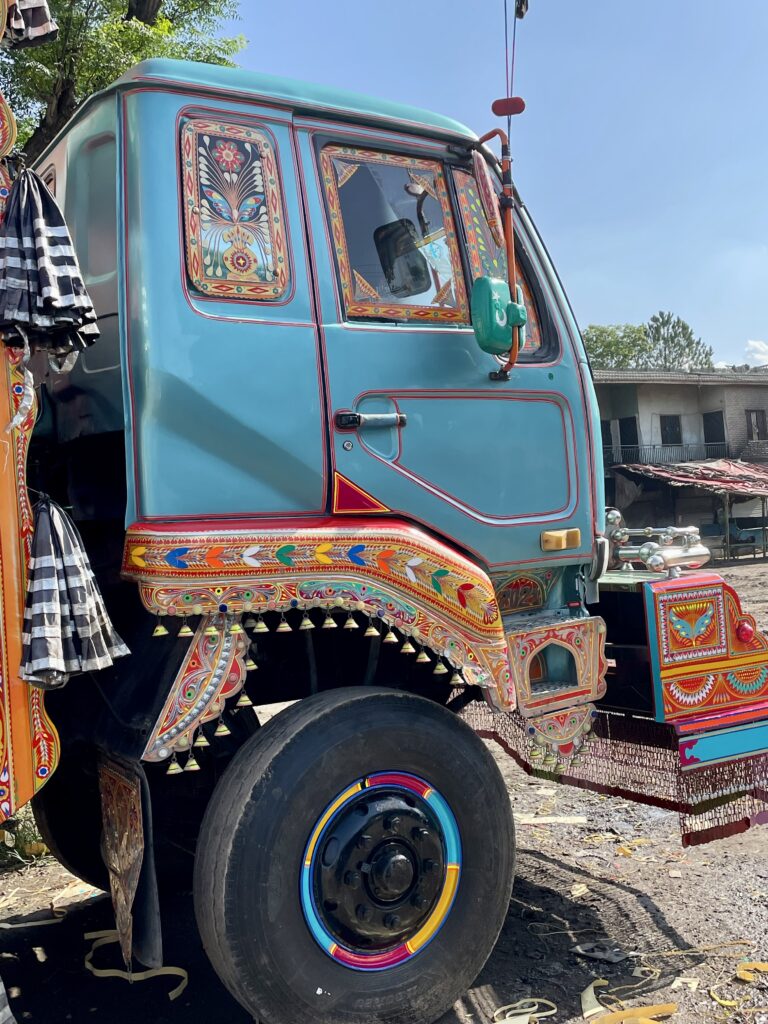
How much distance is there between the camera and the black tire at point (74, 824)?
3.88 m

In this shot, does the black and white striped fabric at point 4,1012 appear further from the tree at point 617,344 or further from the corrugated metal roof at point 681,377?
the tree at point 617,344

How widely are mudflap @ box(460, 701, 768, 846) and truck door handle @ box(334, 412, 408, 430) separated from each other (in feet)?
3.85

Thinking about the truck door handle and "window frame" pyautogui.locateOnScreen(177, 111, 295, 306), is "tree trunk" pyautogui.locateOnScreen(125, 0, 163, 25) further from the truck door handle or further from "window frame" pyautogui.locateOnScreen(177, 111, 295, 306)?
the truck door handle

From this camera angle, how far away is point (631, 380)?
26328mm

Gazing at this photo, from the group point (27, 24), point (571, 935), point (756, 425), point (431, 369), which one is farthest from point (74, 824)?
point (756, 425)

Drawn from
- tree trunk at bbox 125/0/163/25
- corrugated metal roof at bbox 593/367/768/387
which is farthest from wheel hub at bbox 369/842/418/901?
corrugated metal roof at bbox 593/367/768/387

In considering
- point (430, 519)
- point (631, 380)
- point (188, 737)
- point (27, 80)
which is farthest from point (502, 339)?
point (631, 380)

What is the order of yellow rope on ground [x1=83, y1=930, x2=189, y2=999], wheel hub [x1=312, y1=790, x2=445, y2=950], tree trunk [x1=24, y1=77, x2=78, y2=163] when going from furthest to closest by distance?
tree trunk [x1=24, y1=77, x2=78, y2=163], yellow rope on ground [x1=83, y1=930, x2=189, y2=999], wheel hub [x1=312, y1=790, x2=445, y2=950]

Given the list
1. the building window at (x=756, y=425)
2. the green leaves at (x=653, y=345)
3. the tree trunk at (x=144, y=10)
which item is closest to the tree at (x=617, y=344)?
the green leaves at (x=653, y=345)

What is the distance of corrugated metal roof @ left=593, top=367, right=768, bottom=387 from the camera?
2625 centimetres

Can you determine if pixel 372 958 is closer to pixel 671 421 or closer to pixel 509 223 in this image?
pixel 509 223

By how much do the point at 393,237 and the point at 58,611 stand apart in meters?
1.79

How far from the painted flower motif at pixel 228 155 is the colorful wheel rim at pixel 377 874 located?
197cm

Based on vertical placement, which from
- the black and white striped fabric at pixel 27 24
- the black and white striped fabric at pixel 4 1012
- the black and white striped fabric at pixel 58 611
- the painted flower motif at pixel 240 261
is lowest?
the black and white striped fabric at pixel 4 1012
